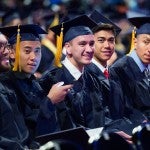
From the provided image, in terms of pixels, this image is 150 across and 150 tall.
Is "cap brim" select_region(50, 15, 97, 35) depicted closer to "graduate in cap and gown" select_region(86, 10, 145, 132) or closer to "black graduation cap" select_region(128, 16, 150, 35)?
"graduate in cap and gown" select_region(86, 10, 145, 132)

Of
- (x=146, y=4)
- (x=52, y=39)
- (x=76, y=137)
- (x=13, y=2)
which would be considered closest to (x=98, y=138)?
(x=76, y=137)

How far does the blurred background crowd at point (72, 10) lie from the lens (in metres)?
11.5

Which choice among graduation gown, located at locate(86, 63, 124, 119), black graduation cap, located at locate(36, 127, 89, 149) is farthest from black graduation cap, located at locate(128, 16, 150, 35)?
black graduation cap, located at locate(36, 127, 89, 149)

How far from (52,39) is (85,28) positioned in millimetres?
3477

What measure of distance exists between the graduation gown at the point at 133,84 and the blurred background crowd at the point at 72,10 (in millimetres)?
2130

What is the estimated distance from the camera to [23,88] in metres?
6.59

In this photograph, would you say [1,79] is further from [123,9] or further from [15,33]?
[123,9]

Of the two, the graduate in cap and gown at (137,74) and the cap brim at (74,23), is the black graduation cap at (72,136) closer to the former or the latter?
the cap brim at (74,23)

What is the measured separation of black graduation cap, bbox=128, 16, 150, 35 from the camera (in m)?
7.79

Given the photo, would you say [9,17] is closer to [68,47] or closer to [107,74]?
[107,74]

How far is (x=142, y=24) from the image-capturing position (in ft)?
26.0

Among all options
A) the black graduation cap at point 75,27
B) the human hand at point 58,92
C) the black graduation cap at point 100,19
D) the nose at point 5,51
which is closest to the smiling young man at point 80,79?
the black graduation cap at point 75,27

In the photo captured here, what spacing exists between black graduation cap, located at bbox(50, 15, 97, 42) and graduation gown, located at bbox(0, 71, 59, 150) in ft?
2.25

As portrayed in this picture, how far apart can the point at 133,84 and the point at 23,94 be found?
158cm
